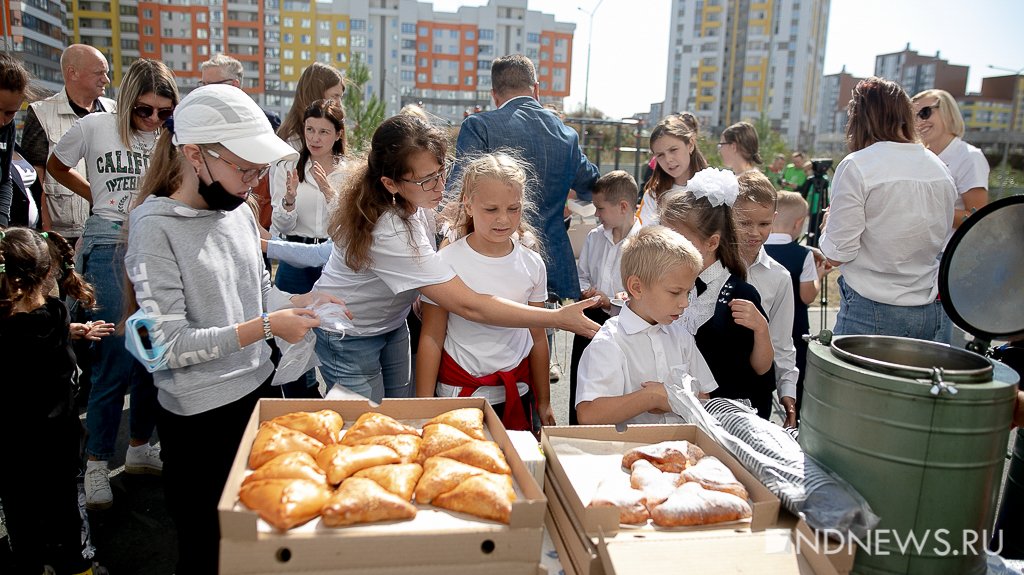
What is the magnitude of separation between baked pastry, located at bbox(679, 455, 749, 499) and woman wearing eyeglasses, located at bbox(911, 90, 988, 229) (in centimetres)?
396

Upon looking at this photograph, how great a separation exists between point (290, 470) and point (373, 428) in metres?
0.28

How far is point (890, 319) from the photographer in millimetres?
3355

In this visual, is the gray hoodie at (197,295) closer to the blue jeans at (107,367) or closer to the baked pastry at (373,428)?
the baked pastry at (373,428)

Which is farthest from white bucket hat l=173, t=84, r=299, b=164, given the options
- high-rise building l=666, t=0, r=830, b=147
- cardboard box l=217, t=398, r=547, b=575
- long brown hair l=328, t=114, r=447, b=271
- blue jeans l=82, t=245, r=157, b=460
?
high-rise building l=666, t=0, r=830, b=147

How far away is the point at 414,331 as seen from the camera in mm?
3379

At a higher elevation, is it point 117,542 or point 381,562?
point 381,562

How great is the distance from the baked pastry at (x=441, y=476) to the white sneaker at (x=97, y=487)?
263 centimetres

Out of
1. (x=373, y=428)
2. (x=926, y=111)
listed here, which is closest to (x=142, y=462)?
(x=373, y=428)

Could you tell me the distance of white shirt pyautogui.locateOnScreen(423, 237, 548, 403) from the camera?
2.60 metres

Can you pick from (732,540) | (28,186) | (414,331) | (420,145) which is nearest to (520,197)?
(420,145)

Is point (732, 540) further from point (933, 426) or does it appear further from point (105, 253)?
point (105, 253)

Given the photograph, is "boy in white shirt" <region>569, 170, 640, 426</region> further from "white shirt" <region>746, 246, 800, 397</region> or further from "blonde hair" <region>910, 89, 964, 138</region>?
"blonde hair" <region>910, 89, 964, 138</region>

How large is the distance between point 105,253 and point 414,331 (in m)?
1.61

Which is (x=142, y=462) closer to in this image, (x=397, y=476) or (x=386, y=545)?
(x=397, y=476)
